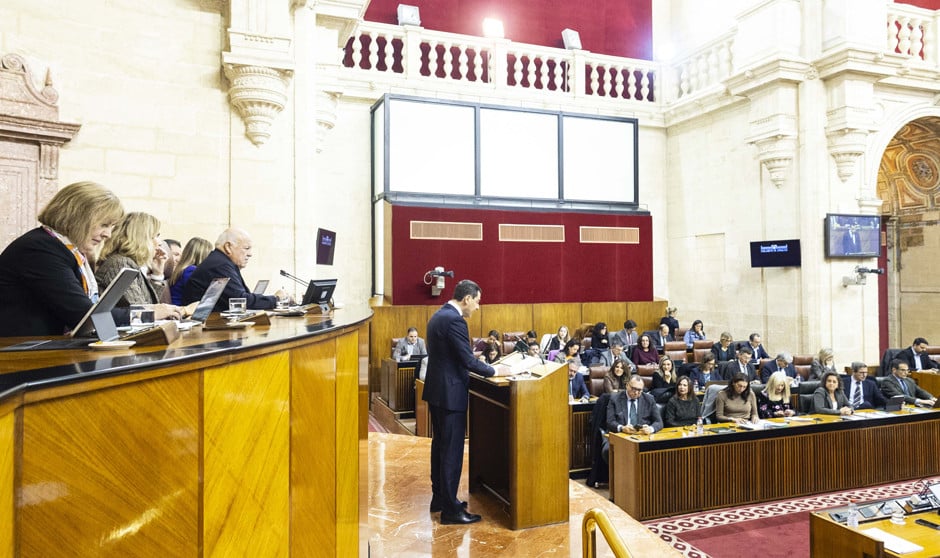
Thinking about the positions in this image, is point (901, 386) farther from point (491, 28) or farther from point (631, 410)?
point (491, 28)

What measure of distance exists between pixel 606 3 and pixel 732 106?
383cm

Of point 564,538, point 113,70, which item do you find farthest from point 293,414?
point 113,70

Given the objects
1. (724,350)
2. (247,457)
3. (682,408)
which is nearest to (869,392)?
(724,350)

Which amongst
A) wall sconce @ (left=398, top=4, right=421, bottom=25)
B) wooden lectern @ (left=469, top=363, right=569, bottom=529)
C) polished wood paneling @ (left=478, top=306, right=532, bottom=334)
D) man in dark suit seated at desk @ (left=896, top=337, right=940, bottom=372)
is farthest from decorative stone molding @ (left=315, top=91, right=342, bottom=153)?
man in dark suit seated at desk @ (left=896, top=337, right=940, bottom=372)

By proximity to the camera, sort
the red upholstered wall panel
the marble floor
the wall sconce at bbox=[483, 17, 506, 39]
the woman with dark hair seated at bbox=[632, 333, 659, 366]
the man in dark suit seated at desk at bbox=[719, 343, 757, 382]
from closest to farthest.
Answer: the marble floor → the man in dark suit seated at desk at bbox=[719, 343, 757, 382] → the woman with dark hair seated at bbox=[632, 333, 659, 366] → the red upholstered wall panel → the wall sconce at bbox=[483, 17, 506, 39]

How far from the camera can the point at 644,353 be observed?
25.9ft

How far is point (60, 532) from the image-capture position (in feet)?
2.77

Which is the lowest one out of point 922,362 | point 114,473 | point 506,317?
point 922,362

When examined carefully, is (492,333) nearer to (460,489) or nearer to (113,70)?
(460,489)

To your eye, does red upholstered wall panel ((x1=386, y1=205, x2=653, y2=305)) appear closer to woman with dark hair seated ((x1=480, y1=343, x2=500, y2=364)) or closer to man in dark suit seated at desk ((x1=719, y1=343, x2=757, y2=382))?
woman with dark hair seated ((x1=480, y1=343, x2=500, y2=364))

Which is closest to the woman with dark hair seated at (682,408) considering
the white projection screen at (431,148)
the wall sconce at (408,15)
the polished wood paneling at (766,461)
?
A: the polished wood paneling at (766,461)

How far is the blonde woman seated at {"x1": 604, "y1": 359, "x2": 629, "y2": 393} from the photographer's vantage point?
5.92m

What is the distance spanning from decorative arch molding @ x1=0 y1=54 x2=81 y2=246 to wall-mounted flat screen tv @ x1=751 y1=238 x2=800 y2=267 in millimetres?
9112

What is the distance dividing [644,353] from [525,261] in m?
3.11
